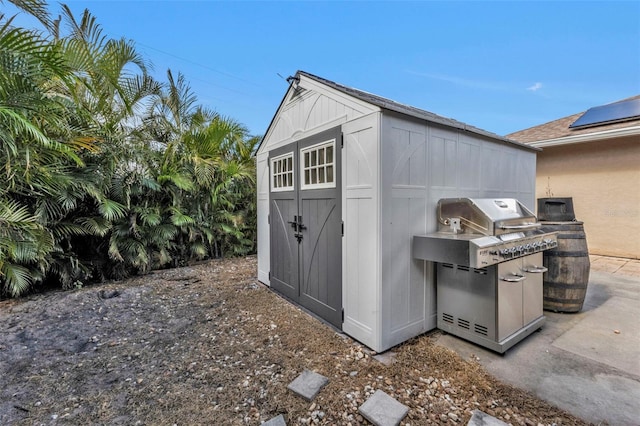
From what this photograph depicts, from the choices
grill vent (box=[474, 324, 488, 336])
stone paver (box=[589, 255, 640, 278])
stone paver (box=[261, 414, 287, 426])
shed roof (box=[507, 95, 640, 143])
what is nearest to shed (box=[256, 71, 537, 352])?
grill vent (box=[474, 324, 488, 336])

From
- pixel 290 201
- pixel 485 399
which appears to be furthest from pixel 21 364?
pixel 485 399

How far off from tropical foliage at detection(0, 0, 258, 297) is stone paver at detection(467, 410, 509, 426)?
12.8ft

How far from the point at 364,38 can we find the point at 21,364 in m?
6.85

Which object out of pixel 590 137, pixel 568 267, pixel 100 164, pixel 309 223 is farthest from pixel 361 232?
pixel 590 137

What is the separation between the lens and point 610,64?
575 centimetres

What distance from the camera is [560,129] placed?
21.7ft

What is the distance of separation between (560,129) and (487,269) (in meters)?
6.92

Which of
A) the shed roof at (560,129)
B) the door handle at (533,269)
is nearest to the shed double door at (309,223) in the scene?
the door handle at (533,269)

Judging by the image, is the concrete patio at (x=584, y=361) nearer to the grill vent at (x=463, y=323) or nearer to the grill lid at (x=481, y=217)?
the grill vent at (x=463, y=323)

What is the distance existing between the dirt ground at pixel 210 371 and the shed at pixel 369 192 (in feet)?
0.99

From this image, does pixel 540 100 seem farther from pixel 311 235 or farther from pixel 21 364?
pixel 21 364

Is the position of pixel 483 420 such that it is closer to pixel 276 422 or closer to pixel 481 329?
pixel 481 329

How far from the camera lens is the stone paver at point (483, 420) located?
1.48 metres

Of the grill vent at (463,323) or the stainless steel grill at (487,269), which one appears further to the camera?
the grill vent at (463,323)
